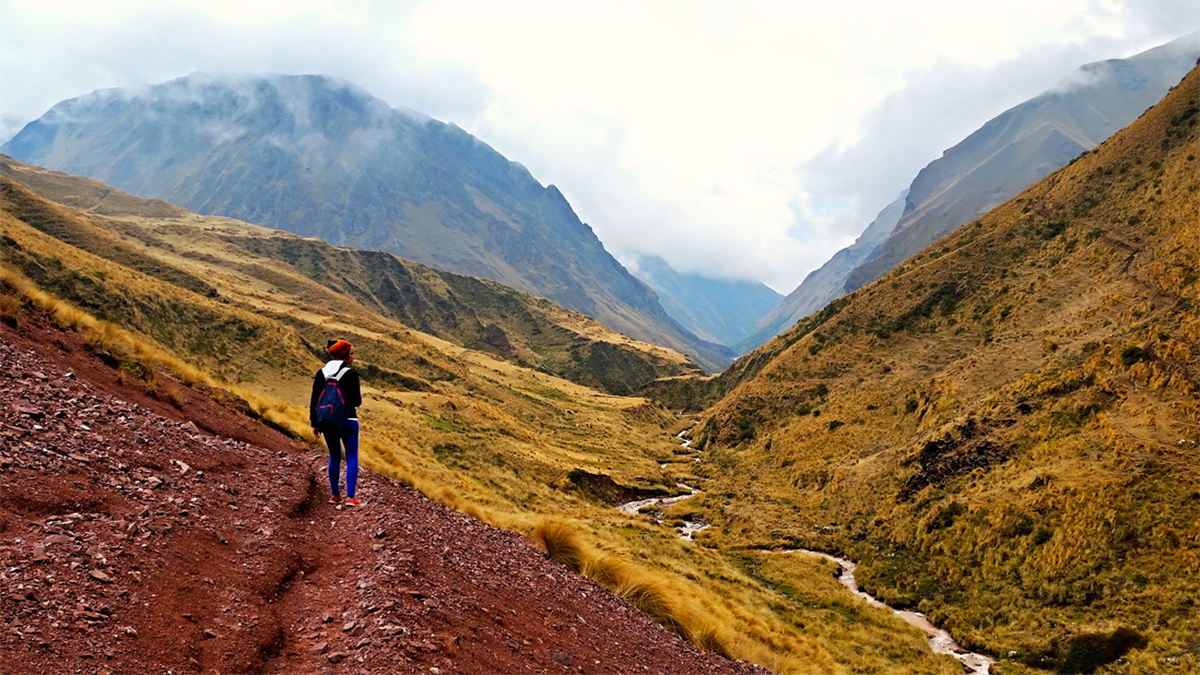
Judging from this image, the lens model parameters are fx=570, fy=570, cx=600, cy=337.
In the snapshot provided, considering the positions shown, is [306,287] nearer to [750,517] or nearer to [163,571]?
[750,517]

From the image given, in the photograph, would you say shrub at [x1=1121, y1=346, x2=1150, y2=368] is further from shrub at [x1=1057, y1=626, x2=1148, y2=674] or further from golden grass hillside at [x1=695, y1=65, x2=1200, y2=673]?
shrub at [x1=1057, y1=626, x2=1148, y2=674]

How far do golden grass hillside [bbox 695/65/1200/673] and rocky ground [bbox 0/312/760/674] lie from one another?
27.5m

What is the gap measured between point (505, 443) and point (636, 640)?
157ft

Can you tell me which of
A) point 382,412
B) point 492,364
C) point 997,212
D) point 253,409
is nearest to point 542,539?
point 253,409

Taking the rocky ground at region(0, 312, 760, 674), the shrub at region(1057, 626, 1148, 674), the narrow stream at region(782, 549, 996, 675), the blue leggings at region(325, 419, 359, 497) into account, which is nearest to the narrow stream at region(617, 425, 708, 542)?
the narrow stream at region(782, 549, 996, 675)

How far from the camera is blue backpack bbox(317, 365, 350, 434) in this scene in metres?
10.8

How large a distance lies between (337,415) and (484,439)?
45.4 metres

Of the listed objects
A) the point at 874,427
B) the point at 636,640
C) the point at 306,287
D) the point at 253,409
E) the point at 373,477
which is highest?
the point at 306,287

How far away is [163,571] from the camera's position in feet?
22.1

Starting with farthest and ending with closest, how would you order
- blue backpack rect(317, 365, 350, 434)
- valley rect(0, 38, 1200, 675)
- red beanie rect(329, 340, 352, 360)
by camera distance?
red beanie rect(329, 340, 352, 360) < blue backpack rect(317, 365, 350, 434) < valley rect(0, 38, 1200, 675)

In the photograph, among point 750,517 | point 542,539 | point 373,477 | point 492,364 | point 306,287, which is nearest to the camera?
point 373,477

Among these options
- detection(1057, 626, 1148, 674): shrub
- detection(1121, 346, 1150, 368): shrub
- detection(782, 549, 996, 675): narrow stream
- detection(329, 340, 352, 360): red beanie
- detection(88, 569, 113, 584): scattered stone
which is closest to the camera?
detection(88, 569, 113, 584): scattered stone

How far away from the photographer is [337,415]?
10.8 metres

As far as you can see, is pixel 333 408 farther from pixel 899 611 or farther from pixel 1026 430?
pixel 1026 430
